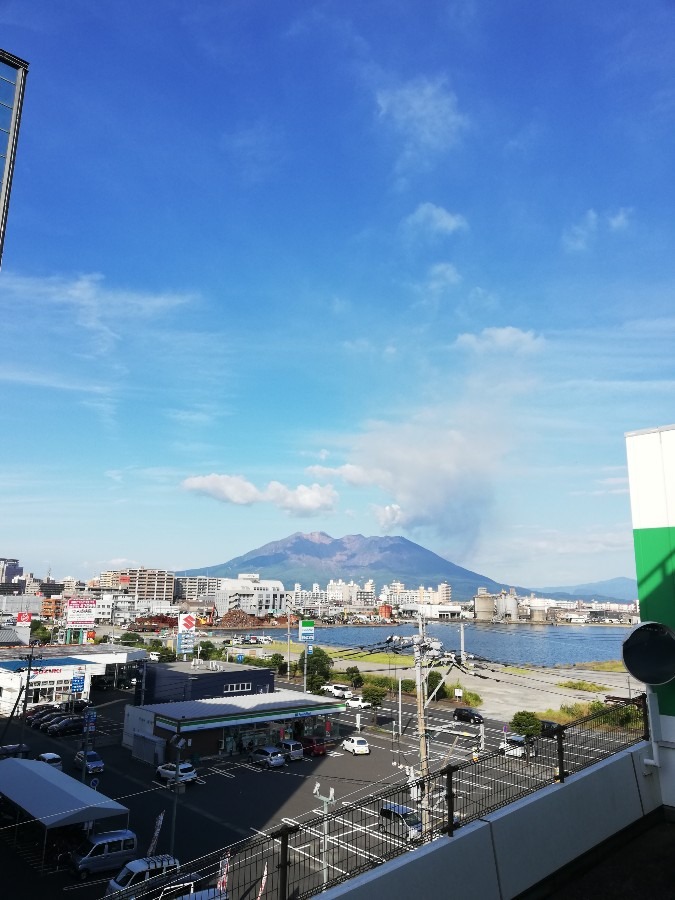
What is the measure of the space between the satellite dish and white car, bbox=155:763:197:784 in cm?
1886

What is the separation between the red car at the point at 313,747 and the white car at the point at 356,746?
0.92 meters

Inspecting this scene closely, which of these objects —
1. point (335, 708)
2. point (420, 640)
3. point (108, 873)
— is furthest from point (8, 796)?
point (335, 708)

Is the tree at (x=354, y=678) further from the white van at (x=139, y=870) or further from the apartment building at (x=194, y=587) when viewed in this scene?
the apartment building at (x=194, y=587)

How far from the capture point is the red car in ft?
77.5

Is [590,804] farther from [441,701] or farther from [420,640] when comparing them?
[441,701]

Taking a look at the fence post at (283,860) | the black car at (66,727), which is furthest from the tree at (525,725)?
the fence post at (283,860)

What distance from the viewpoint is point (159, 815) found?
54.2 feet

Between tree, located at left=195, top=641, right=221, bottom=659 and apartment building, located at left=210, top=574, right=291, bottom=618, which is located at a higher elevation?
apartment building, located at left=210, top=574, right=291, bottom=618

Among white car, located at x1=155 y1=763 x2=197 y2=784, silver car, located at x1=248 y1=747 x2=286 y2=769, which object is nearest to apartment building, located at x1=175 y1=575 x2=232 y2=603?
silver car, located at x1=248 y1=747 x2=286 y2=769

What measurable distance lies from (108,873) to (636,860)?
44.8 feet

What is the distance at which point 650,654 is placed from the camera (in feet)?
14.3

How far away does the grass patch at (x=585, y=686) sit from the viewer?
37.0 meters

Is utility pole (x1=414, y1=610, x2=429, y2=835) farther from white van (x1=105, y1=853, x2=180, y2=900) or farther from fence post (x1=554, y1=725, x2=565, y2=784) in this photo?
fence post (x1=554, y1=725, x2=565, y2=784)

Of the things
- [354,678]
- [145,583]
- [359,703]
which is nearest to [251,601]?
[145,583]
